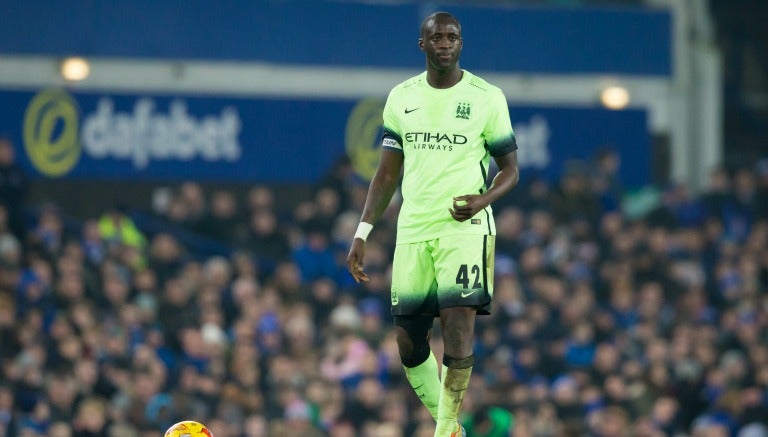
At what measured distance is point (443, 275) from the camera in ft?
30.8

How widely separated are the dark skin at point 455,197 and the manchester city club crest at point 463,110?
0.49 feet

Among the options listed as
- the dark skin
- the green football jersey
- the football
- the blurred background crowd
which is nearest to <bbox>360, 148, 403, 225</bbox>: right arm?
the dark skin

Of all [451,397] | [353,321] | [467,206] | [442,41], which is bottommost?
[353,321]

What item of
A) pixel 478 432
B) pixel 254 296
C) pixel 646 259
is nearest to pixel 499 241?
pixel 646 259

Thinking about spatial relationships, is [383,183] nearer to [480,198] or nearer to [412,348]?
[480,198]

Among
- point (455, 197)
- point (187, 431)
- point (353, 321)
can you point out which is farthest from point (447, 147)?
point (353, 321)

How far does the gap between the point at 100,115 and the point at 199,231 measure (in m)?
2.78

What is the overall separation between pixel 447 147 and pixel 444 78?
394 millimetres

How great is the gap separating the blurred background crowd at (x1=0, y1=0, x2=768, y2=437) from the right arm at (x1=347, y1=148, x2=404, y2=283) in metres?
4.46

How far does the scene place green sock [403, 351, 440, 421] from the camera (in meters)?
9.83

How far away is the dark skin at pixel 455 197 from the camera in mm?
9242

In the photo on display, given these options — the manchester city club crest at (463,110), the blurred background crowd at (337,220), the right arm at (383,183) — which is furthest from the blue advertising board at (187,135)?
the manchester city club crest at (463,110)

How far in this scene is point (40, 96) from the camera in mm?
21047

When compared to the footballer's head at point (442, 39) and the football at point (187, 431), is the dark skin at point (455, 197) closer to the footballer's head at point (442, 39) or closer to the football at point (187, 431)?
the footballer's head at point (442, 39)
